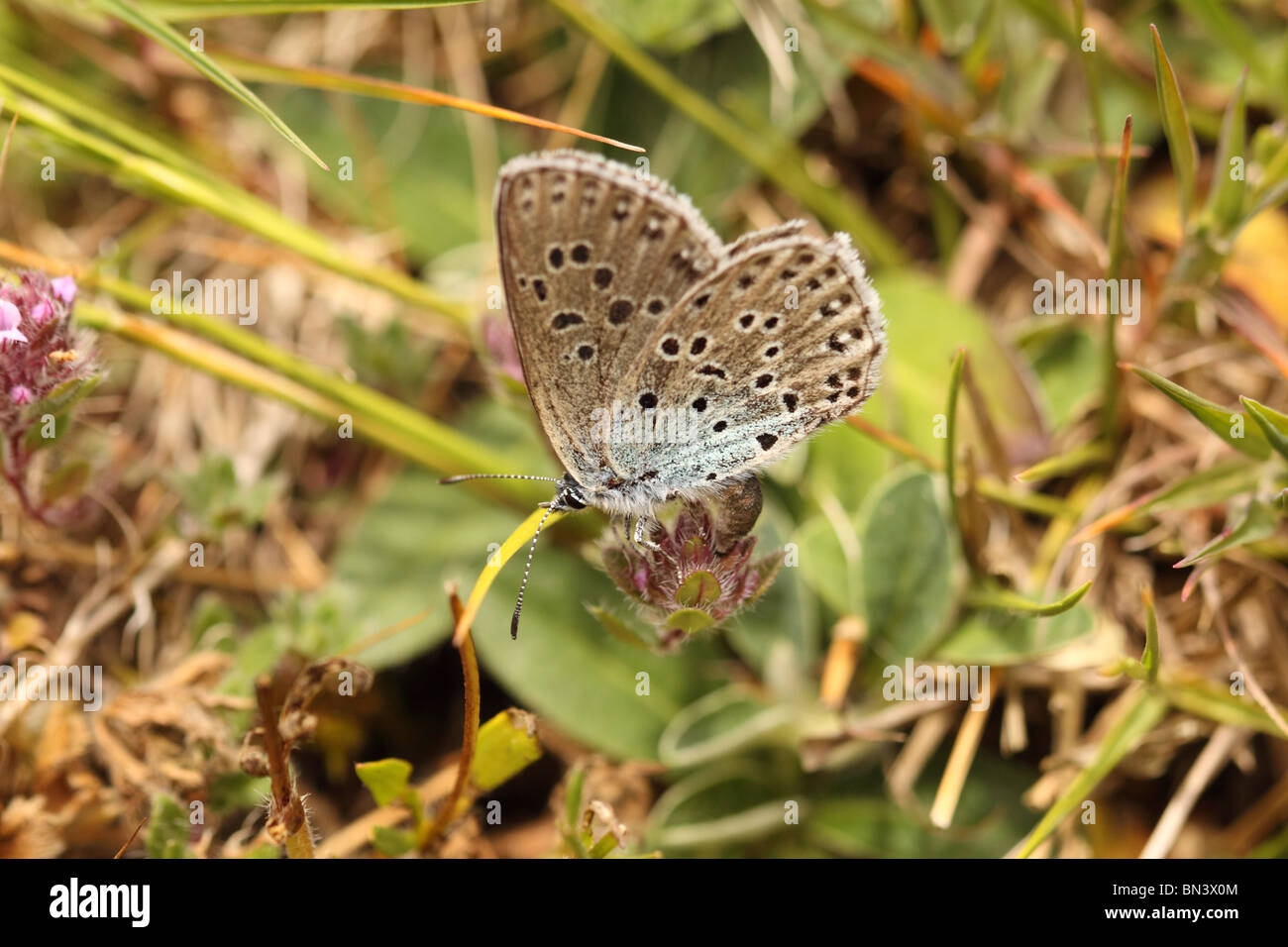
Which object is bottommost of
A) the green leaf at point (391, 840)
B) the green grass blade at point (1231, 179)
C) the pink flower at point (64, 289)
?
the green leaf at point (391, 840)

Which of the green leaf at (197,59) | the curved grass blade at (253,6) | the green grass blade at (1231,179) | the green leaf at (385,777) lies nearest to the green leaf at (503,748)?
the green leaf at (385,777)

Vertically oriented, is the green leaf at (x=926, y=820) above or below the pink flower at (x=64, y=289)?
below

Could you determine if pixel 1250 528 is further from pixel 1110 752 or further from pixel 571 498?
pixel 571 498

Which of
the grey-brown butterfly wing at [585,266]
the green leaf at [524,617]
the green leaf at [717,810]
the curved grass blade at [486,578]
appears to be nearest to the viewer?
the curved grass blade at [486,578]

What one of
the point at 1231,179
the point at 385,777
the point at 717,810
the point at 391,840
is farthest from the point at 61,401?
the point at 1231,179

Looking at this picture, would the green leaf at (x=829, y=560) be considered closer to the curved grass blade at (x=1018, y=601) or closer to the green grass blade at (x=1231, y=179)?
the curved grass blade at (x=1018, y=601)
